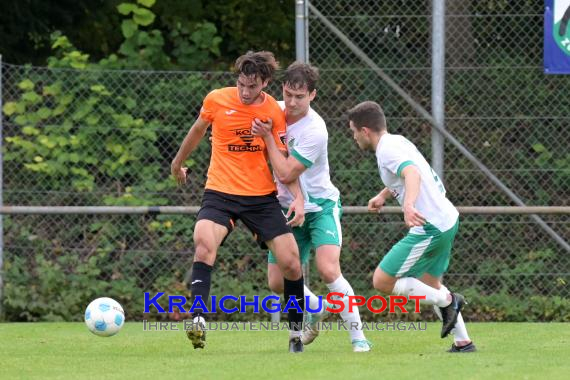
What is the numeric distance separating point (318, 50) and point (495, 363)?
541 centimetres

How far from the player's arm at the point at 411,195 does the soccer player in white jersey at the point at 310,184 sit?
Answer: 77cm

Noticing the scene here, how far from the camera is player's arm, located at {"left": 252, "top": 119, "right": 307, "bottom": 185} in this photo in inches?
294

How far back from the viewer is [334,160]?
36.9ft

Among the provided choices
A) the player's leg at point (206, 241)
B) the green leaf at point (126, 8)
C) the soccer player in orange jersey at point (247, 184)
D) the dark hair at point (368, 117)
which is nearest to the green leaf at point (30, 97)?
the green leaf at point (126, 8)

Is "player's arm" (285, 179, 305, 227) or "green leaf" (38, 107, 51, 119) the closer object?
"player's arm" (285, 179, 305, 227)

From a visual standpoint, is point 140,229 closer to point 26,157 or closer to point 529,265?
point 26,157

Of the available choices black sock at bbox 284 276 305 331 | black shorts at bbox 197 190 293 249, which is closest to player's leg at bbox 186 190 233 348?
black shorts at bbox 197 190 293 249

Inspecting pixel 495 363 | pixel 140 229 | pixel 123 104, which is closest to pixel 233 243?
pixel 140 229

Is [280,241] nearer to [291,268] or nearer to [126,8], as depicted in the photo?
[291,268]

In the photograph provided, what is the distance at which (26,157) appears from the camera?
37.4 ft

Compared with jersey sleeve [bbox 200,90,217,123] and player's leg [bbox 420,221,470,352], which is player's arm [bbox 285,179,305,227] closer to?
jersey sleeve [bbox 200,90,217,123]

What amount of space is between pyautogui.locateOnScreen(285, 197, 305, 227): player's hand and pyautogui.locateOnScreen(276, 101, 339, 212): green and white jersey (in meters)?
0.20

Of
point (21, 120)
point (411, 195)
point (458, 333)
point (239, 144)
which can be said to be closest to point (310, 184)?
point (239, 144)

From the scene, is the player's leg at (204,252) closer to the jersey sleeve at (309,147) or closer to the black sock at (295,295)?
the black sock at (295,295)
